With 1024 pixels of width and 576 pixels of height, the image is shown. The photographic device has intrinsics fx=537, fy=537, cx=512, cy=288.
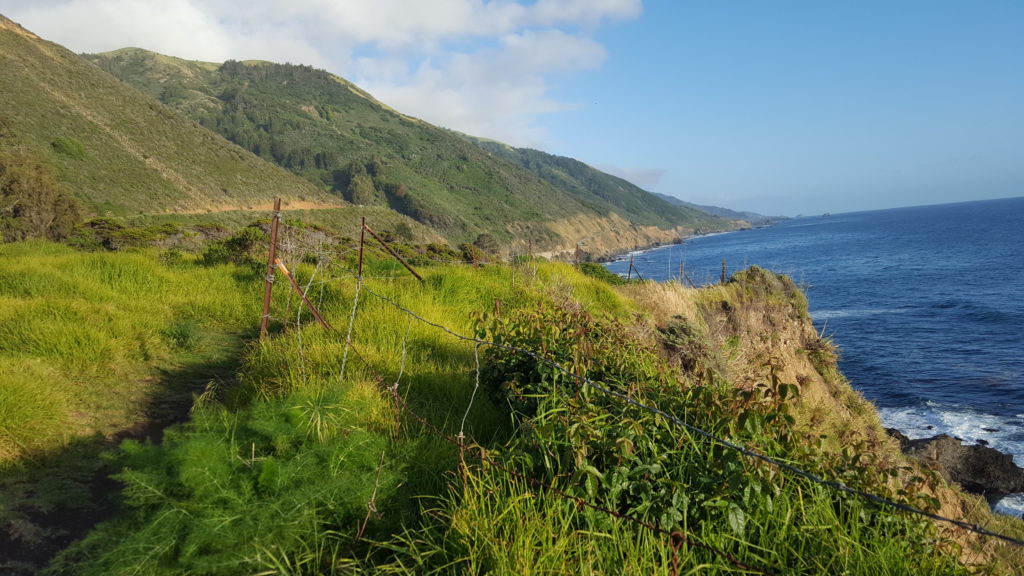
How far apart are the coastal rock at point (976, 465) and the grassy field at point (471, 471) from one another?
39.2 ft

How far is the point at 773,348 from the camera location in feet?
31.3

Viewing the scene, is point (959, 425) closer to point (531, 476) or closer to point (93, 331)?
point (531, 476)

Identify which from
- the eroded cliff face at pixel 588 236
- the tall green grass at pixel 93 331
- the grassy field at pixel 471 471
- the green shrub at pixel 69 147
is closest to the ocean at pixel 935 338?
the grassy field at pixel 471 471

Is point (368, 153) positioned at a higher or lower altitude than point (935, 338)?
higher

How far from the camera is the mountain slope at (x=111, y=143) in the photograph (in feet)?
132

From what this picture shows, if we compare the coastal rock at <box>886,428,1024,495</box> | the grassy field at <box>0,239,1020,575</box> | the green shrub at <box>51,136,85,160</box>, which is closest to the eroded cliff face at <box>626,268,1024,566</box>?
the grassy field at <box>0,239,1020,575</box>

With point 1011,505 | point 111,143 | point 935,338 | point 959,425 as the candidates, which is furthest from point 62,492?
point 111,143

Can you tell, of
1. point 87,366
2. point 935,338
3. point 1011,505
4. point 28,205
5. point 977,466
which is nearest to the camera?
point 87,366

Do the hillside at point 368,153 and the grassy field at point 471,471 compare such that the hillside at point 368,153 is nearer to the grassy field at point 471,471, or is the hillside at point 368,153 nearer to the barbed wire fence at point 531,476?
the barbed wire fence at point 531,476

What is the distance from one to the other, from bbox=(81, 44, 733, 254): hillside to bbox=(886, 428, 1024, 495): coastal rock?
62.4 m

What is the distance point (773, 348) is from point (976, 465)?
8.20m

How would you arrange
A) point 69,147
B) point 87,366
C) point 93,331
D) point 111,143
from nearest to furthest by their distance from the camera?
1. point 87,366
2. point 93,331
3. point 69,147
4. point 111,143

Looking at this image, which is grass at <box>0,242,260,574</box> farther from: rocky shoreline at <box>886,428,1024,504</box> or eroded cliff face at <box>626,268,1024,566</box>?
rocky shoreline at <box>886,428,1024,504</box>

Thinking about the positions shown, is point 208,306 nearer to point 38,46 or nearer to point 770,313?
point 770,313
